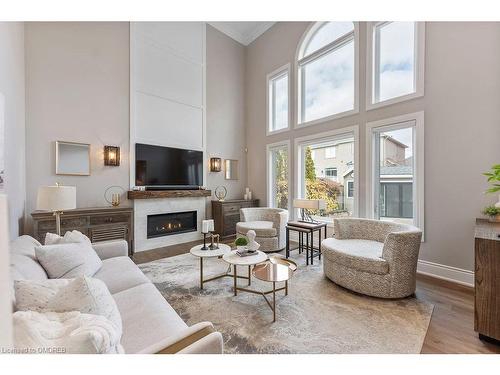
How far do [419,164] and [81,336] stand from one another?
3.68 m

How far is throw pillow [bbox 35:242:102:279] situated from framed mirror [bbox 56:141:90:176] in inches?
87.6

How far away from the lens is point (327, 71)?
4273mm

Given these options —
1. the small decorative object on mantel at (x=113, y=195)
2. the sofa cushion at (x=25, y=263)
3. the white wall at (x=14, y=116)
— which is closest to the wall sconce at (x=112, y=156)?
the small decorative object on mantel at (x=113, y=195)

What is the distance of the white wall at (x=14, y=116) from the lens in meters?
2.27

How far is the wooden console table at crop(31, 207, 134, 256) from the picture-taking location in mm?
2962

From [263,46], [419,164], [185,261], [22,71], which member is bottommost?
[185,261]

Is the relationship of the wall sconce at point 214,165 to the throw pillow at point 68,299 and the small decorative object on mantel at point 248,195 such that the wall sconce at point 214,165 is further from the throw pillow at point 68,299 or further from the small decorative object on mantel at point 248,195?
the throw pillow at point 68,299

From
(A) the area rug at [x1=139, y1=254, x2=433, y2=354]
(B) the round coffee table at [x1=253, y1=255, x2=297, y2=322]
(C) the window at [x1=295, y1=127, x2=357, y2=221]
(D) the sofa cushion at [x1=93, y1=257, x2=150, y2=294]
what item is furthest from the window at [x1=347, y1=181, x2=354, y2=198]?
(D) the sofa cushion at [x1=93, y1=257, x2=150, y2=294]
